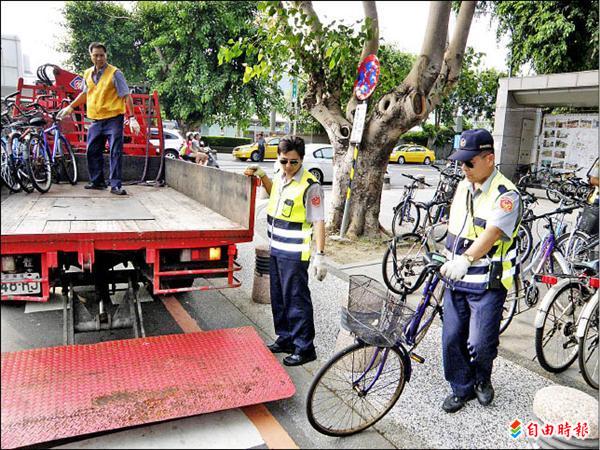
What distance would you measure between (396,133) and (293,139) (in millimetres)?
3800

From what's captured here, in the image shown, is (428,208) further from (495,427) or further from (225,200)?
(495,427)

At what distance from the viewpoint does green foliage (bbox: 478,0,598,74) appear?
13641 millimetres

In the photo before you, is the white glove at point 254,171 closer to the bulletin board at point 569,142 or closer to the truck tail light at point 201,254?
the truck tail light at point 201,254

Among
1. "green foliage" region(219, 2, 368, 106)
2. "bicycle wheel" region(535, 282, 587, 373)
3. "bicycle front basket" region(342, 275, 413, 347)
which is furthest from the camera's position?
"green foliage" region(219, 2, 368, 106)

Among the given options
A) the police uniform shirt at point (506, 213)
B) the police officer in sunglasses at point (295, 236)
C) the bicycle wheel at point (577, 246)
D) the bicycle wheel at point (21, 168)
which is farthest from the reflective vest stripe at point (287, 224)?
the bicycle wheel at point (577, 246)

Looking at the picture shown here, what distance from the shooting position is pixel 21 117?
5312 mm

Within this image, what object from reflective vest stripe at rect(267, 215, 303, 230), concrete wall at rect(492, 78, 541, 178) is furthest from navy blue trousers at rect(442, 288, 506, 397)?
concrete wall at rect(492, 78, 541, 178)

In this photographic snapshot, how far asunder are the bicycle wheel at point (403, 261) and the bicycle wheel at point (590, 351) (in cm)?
173

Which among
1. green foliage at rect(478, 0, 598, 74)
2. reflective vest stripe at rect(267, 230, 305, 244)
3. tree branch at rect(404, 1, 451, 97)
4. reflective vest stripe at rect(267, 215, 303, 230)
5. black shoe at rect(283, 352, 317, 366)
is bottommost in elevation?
black shoe at rect(283, 352, 317, 366)

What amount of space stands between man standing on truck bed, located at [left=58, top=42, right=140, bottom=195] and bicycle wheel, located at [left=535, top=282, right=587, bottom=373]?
4150mm

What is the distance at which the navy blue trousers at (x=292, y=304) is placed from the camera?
12.0 ft

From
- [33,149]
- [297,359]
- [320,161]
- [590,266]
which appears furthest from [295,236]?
[320,161]

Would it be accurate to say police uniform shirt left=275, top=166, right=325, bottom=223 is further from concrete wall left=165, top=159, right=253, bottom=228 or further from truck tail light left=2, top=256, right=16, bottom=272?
truck tail light left=2, top=256, right=16, bottom=272

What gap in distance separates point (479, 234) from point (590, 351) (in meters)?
1.60
